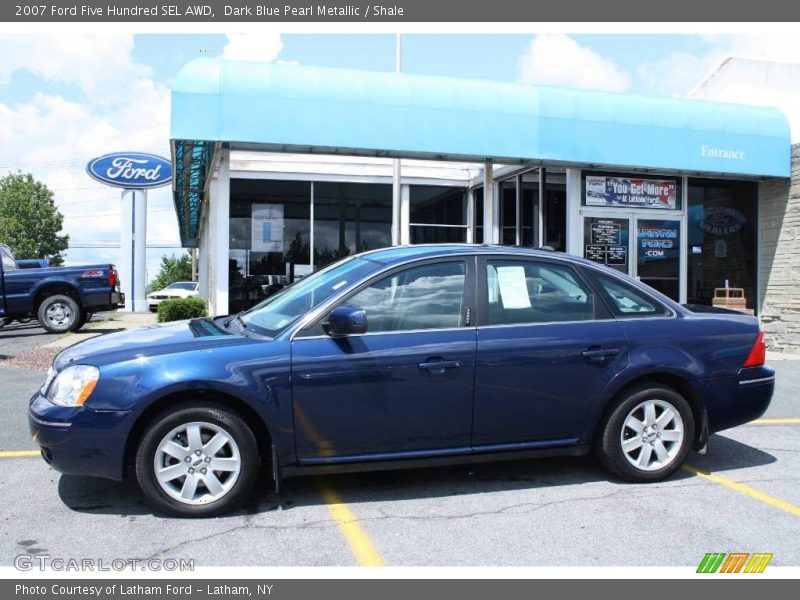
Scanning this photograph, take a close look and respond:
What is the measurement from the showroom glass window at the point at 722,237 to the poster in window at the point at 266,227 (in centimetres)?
853

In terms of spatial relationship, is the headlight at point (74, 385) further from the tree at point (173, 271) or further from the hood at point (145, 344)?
the tree at point (173, 271)

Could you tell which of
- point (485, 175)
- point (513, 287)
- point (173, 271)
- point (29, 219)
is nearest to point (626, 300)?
point (513, 287)

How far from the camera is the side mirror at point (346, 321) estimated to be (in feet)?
13.4

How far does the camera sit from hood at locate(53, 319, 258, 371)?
4.04m

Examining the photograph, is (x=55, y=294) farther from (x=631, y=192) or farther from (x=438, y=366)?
(x=438, y=366)

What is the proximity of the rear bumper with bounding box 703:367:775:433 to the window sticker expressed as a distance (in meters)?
1.47

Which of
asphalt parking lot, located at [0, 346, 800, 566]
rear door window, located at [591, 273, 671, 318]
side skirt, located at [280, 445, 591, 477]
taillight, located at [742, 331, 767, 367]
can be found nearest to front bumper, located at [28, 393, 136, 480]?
asphalt parking lot, located at [0, 346, 800, 566]

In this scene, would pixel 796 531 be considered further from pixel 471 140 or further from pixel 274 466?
pixel 471 140

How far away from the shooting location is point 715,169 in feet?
41.4

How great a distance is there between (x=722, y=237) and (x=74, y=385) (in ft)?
44.7

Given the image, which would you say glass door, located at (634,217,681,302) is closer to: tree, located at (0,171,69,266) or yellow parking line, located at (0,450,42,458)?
yellow parking line, located at (0,450,42,458)

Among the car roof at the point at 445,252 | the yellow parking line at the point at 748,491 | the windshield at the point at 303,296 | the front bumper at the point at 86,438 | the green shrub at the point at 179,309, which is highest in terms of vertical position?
the car roof at the point at 445,252

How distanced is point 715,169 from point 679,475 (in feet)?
30.5

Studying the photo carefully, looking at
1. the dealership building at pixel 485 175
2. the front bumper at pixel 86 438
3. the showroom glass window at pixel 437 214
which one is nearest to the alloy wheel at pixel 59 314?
the dealership building at pixel 485 175
